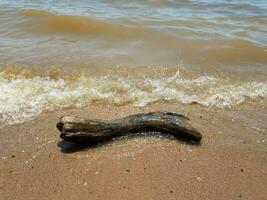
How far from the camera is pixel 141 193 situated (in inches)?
149

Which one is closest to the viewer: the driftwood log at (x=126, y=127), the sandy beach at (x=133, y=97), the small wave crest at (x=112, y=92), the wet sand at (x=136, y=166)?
the wet sand at (x=136, y=166)

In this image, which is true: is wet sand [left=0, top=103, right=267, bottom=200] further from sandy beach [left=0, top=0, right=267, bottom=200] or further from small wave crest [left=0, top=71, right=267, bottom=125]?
small wave crest [left=0, top=71, right=267, bottom=125]

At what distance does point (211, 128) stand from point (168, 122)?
2.29 ft

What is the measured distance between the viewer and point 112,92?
6145 millimetres

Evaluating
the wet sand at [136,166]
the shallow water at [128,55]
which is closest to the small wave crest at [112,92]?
the shallow water at [128,55]

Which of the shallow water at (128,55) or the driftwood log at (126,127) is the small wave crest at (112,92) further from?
the driftwood log at (126,127)

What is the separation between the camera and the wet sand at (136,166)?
382 cm

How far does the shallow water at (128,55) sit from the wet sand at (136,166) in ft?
2.40

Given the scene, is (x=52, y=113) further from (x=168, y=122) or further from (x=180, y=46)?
(x=180, y=46)

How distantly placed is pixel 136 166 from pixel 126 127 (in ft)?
2.06

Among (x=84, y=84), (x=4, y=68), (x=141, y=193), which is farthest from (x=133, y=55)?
(x=141, y=193)

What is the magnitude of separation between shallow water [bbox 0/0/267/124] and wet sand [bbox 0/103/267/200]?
732 mm

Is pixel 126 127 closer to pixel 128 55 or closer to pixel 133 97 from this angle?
pixel 133 97

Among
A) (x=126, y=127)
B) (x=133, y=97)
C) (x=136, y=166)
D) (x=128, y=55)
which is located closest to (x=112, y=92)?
(x=133, y=97)
